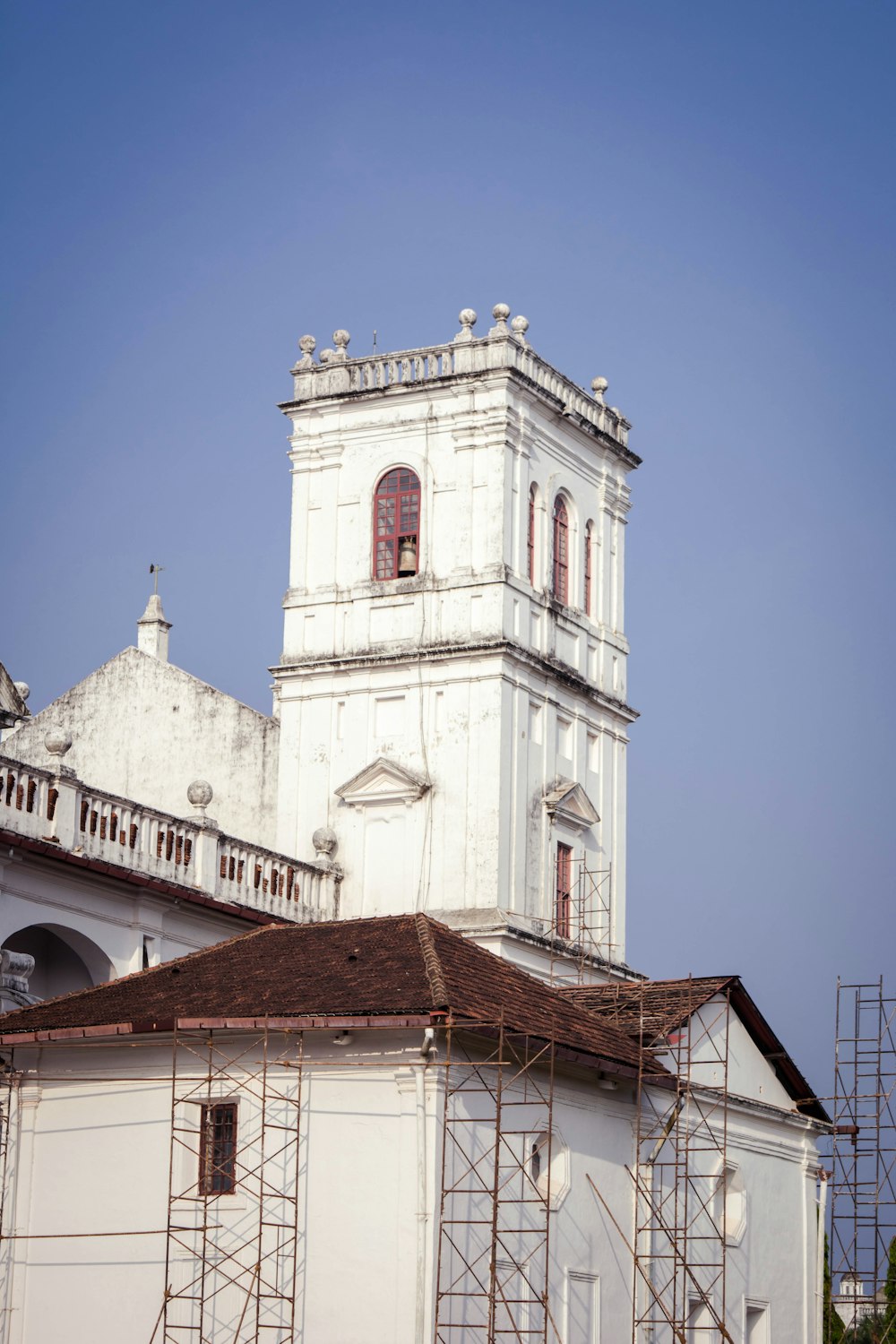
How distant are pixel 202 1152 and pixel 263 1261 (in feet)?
5.42

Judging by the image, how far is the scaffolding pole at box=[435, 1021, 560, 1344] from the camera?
26.4 meters

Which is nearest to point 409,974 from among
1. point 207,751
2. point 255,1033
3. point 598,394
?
point 255,1033

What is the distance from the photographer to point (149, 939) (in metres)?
35.0

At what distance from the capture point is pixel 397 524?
42.8m

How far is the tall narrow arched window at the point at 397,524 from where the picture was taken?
42.6 meters

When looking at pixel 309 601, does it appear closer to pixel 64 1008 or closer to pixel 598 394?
→ pixel 598 394

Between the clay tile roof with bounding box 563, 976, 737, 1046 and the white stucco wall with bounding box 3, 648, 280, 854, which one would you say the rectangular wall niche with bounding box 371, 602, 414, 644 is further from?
the clay tile roof with bounding box 563, 976, 737, 1046

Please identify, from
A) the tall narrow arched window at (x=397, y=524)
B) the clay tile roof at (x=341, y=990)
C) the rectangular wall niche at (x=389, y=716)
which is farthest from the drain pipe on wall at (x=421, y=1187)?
the tall narrow arched window at (x=397, y=524)

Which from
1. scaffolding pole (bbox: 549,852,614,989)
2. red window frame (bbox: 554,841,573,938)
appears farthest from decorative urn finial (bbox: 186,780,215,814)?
red window frame (bbox: 554,841,573,938)

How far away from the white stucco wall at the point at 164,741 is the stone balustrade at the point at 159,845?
3220mm

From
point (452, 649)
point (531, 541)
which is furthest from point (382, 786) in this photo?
point (531, 541)

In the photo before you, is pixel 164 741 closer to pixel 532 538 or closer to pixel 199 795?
pixel 199 795

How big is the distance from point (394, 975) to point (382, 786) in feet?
45.1

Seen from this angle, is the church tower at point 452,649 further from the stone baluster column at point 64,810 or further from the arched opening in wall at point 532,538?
the stone baluster column at point 64,810
